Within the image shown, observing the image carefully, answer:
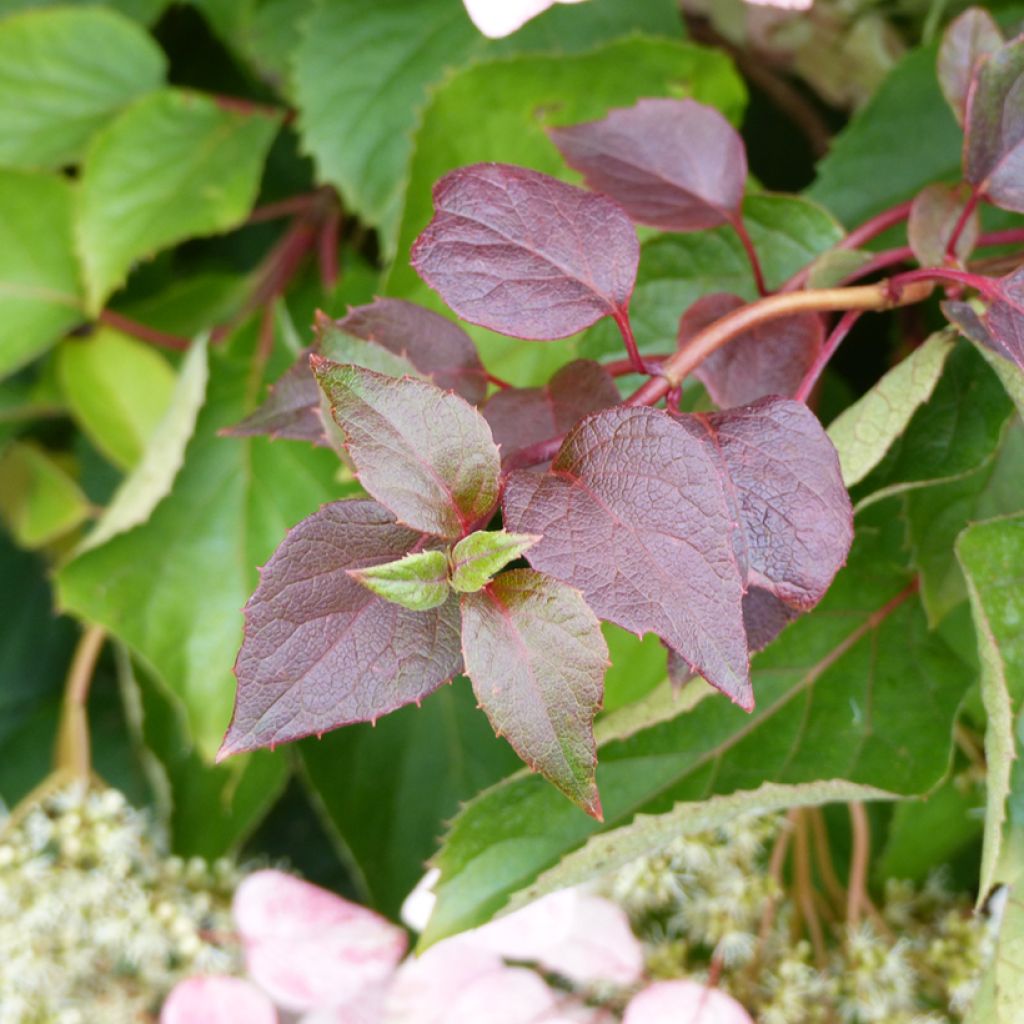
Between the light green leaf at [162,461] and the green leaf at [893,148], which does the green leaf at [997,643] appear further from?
the light green leaf at [162,461]

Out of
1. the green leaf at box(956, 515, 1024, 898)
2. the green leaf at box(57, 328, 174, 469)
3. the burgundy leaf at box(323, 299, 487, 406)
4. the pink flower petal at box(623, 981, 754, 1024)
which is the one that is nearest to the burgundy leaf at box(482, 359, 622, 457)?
the burgundy leaf at box(323, 299, 487, 406)

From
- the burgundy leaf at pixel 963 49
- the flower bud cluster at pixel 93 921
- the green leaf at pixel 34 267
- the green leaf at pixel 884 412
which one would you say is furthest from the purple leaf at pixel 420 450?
the green leaf at pixel 34 267

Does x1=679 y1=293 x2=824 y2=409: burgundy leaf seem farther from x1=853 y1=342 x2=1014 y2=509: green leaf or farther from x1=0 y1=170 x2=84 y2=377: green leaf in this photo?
x1=0 y1=170 x2=84 y2=377: green leaf

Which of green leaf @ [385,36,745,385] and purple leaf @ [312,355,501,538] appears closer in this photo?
purple leaf @ [312,355,501,538]

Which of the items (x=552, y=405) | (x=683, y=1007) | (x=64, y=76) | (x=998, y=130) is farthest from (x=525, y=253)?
(x=64, y=76)

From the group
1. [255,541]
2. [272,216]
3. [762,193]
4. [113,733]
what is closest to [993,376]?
[762,193]
